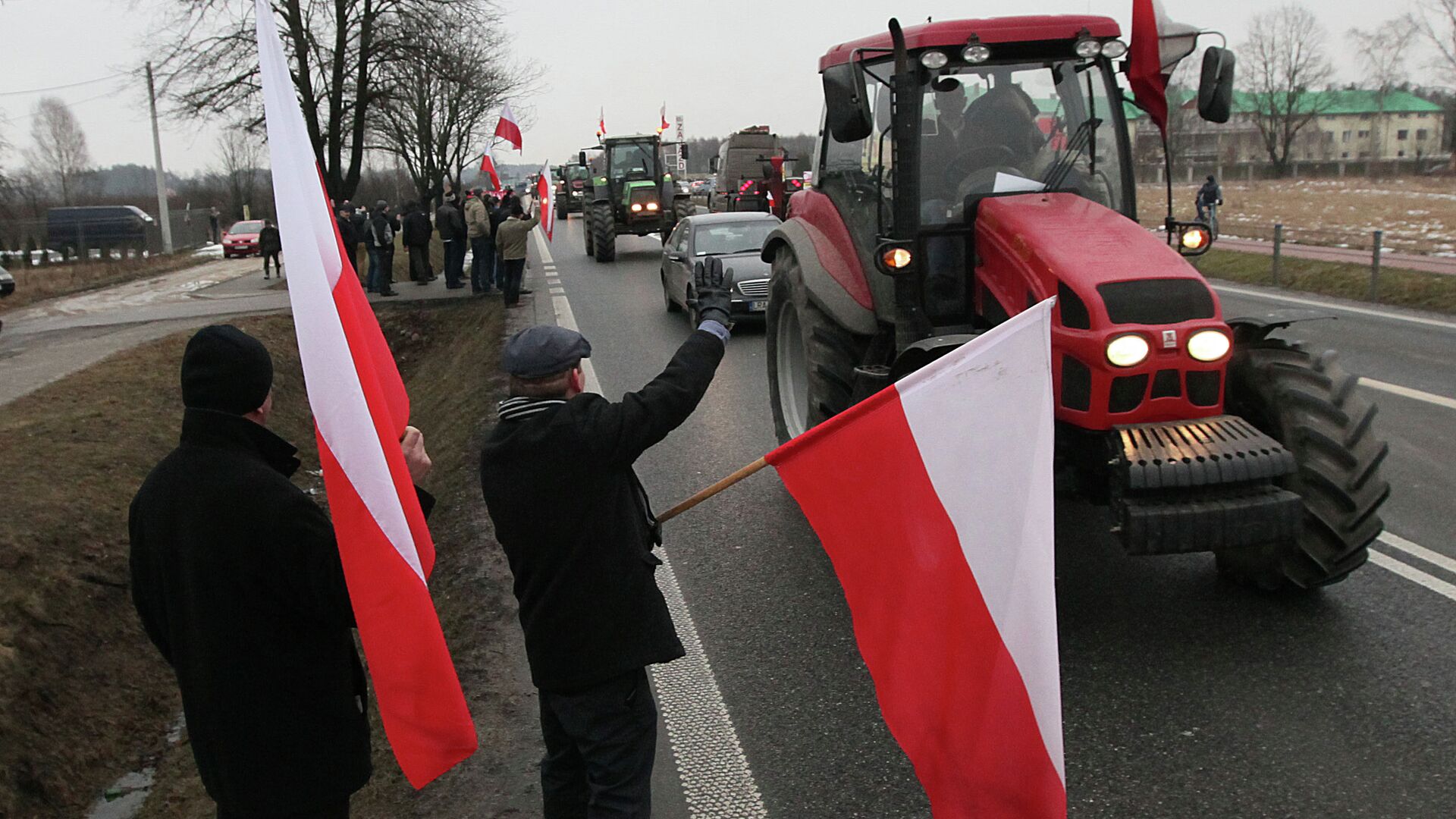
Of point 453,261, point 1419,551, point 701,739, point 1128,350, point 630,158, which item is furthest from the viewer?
point 630,158

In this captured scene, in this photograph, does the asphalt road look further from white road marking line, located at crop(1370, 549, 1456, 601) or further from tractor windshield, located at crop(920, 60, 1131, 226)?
tractor windshield, located at crop(920, 60, 1131, 226)

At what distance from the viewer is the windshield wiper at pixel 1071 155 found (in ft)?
18.9

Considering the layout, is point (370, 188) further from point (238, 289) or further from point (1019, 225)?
point (1019, 225)

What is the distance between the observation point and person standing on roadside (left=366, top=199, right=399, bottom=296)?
18.9 m

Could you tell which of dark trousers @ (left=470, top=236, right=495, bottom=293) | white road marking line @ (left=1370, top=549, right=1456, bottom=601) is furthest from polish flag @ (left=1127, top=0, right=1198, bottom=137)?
dark trousers @ (left=470, top=236, right=495, bottom=293)

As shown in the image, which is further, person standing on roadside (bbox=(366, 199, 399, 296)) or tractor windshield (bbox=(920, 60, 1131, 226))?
person standing on roadside (bbox=(366, 199, 399, 296))

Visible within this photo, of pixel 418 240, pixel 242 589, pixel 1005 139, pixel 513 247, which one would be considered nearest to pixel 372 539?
pixel 242 589

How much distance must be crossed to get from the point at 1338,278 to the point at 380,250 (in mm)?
15981

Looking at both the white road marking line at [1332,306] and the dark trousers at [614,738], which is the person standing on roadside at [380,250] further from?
the dark trousers at [614,738]

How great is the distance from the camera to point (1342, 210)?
36719 mm

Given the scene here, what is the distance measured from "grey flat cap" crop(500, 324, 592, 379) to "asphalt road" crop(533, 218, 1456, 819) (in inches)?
67.4

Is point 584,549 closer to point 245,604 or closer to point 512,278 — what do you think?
point 245,604

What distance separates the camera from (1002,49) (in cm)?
587

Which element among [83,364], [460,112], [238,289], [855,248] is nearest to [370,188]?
[460,112]
